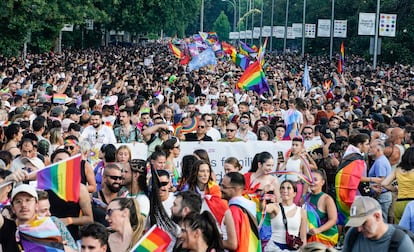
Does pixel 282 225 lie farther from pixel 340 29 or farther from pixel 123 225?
pixel 340 29

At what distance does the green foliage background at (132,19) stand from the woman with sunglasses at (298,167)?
20.6 m

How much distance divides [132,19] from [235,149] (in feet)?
199

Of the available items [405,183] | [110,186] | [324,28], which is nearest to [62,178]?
[110,186]

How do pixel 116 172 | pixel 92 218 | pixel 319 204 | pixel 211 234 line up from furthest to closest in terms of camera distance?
pixel 319 204, pixel 116 172, pixel 92 218, pixel 211 234

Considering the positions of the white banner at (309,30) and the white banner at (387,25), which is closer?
the white banner at (387,25)

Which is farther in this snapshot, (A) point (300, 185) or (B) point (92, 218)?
(A) point (300, 185)

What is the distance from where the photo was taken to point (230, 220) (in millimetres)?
7633

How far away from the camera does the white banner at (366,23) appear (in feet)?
146

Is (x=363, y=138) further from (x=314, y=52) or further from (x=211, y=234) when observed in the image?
(x=314, y=52)

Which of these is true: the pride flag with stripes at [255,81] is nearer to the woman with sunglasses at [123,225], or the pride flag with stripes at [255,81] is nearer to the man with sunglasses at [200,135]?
the man with sunglasses at [200,135]

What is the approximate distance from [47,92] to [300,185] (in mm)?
12928

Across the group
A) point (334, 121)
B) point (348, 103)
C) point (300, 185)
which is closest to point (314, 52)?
point (348, 103)

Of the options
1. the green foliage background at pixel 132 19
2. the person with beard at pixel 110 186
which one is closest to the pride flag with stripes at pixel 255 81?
the green foliage background at pixel 132 19

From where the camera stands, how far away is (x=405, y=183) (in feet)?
32.4
